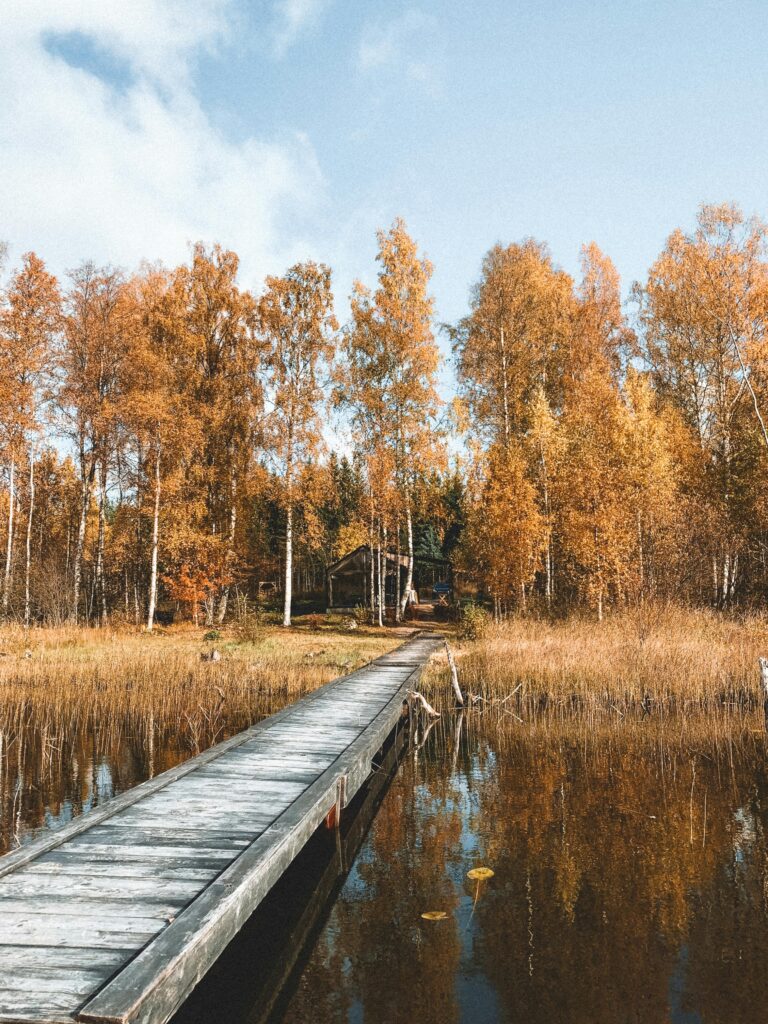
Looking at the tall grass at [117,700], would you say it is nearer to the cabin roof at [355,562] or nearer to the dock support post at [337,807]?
the dock support post at [337,807]

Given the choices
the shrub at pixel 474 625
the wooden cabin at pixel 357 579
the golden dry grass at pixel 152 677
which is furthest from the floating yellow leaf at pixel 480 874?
the wooden cabin at pixel 357 579

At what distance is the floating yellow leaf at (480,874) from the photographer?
529cm

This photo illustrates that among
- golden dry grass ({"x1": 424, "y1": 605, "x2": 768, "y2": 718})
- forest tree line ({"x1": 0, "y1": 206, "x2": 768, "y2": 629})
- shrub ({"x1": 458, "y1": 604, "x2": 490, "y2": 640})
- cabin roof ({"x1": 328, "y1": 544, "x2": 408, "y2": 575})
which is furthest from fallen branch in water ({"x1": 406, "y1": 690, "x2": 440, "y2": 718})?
cabin roof ({"x1": 328, "y1": 544, "x2": 408, "y2": 575})

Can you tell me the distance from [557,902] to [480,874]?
648mm

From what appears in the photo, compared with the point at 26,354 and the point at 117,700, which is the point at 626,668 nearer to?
the point at 117,700

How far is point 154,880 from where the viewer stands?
358 cm

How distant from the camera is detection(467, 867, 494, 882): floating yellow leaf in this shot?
17.4ft

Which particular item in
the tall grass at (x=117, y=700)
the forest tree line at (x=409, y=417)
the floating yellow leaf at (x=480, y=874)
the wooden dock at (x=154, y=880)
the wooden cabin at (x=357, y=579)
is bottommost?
the floating yellow leaf at (x=480, y=874)

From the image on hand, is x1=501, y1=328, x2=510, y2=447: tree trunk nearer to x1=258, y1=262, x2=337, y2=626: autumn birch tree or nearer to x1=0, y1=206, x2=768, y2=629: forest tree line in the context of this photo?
x1=0, y1=206, x2=768, y2=629: forest tree line

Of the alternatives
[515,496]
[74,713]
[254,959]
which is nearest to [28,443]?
[74,713]

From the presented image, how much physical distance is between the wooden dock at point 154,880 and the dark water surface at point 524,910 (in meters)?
0.63

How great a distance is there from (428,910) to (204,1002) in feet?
5.20

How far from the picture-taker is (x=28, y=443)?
2047 cm

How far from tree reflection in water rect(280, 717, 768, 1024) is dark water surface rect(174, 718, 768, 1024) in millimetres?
15
